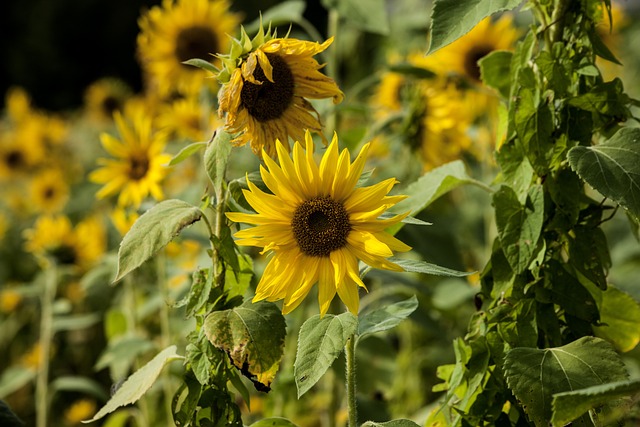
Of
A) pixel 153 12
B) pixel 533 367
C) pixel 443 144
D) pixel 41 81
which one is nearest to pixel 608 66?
pixel 443 144

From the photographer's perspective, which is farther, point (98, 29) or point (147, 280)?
point (98, 29)

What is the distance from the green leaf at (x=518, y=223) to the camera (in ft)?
2.74

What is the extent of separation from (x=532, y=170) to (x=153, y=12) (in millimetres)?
1298

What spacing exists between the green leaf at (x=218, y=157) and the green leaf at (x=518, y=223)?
0.93ft

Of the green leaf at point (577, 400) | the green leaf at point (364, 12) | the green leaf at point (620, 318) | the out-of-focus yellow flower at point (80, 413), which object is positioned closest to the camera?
the green leaf at point (577, 400)

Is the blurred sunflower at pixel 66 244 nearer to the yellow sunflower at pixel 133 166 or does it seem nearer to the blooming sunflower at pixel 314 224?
the yellow sunflower at pixel 133 166

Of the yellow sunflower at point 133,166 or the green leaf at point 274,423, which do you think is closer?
the green leaf at point 274,423

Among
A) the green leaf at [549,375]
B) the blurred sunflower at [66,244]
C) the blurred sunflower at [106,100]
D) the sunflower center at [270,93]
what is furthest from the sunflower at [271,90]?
the blurred sunflower at [106,100]

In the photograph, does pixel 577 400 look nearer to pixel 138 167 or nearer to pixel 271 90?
pixel 271 90

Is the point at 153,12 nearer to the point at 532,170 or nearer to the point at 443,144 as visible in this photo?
the point at 443,144

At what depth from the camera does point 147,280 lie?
2.25 metres

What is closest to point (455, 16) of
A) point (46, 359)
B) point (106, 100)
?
point (46, 359)

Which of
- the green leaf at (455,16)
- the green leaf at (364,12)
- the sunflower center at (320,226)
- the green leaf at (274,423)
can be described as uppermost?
the green leaf at (455,16)

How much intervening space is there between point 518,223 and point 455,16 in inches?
8.7
